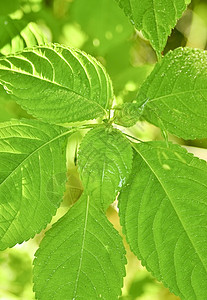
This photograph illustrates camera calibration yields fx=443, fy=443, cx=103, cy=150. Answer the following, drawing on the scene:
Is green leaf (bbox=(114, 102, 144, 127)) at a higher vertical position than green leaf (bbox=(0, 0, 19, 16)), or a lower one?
lower

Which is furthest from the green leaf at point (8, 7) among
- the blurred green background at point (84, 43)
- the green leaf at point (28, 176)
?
the green leaf at point (28, 176)

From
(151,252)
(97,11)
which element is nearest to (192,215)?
(151,252)

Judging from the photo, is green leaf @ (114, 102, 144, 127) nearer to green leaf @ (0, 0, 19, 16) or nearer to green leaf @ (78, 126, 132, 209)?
green leaf @ (78, 126, 132, 209)

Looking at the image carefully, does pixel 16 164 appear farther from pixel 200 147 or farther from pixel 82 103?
pixel 200 147

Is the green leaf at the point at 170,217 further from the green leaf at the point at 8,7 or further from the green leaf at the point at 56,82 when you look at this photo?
the green leaf at the point at 8,7

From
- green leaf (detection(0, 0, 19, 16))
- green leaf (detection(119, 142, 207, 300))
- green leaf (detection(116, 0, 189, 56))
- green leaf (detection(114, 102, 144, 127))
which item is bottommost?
green leaf (detection(119, 142, 207, 300))

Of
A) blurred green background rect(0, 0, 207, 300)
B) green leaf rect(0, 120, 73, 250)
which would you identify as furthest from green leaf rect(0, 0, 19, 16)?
green leaf rect(0, 120, 73, 250)
